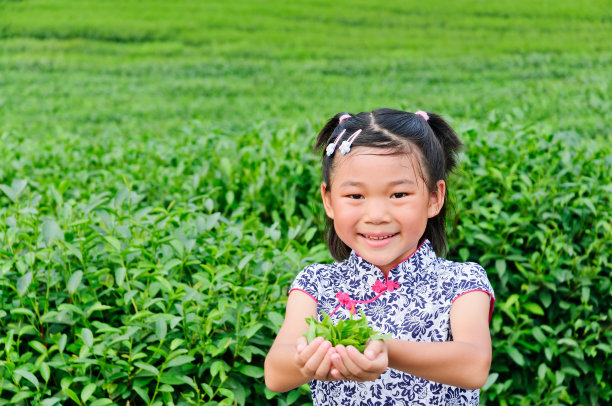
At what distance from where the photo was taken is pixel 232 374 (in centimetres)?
226

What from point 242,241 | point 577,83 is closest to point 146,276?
point 242,241

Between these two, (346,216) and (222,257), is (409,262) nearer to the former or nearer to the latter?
(346,216)

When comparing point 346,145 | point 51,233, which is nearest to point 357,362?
point 346,145

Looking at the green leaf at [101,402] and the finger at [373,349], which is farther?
the green leaf at [101,402]

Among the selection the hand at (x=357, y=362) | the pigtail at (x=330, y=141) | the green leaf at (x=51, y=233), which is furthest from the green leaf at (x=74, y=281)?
the hand at (x=357, y=362)

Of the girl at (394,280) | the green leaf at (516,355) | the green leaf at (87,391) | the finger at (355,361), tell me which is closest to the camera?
the finger at (355,361)

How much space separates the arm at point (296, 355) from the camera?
1.38 m

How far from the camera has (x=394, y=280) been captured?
1.75m

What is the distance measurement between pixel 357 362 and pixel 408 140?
0.58 metres

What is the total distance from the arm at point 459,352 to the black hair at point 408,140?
285 mm

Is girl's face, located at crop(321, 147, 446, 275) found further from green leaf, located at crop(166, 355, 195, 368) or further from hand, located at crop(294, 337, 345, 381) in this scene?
green leaf, located at crop(166, 355, 195, 368)

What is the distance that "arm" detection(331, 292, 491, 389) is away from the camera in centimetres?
137

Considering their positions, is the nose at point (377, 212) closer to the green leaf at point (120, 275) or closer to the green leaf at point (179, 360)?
the green leaf at point (179, 360)

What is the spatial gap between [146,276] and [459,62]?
8.96 m
